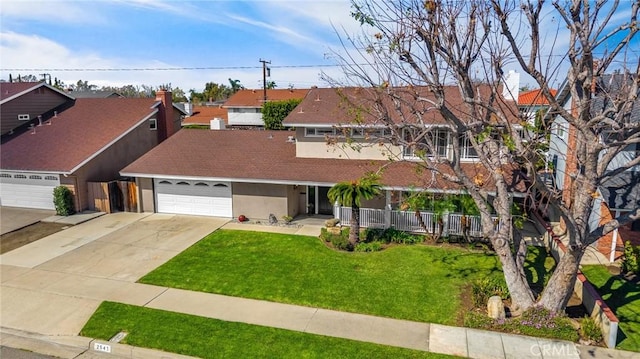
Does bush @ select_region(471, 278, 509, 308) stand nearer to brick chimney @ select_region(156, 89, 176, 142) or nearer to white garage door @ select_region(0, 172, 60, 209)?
white garage door @ select_region(0, 172, 60, 209)

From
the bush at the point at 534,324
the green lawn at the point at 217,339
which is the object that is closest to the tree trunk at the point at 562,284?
the bush at the point at 534,324

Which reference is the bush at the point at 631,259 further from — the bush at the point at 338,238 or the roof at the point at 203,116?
the roof at the point at 203,116

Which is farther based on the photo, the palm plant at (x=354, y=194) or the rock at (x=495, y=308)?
the palm plant at (x=354, y=194)

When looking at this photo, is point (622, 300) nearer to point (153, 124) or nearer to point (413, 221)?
point (413, 221)

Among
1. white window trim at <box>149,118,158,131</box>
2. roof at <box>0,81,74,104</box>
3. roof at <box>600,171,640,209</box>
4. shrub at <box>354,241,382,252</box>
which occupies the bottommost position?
shrub at <box>354,241,382,252</box>

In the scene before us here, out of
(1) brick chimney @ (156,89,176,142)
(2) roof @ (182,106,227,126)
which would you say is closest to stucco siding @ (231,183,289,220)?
(1) brick chimney @ (156,89,176,142)

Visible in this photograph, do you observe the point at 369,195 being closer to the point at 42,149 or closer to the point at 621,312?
the point at 621,312

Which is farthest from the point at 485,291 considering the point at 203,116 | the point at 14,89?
the point at 203,116
